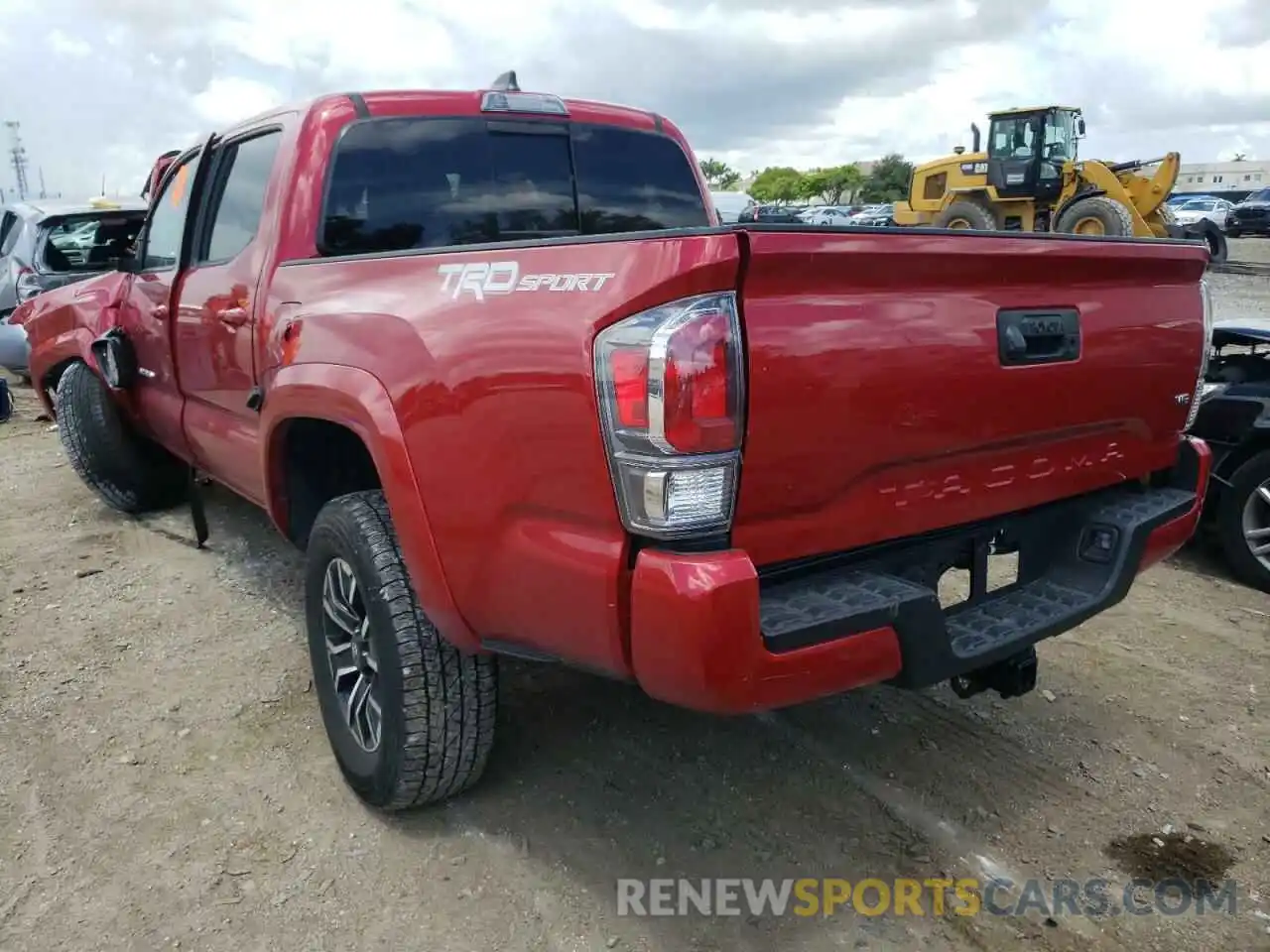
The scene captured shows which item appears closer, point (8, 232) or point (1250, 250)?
point (8, 232)

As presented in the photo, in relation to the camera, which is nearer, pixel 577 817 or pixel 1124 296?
pixel 1124 296

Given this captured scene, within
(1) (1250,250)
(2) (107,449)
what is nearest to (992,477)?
(2) (107,449)

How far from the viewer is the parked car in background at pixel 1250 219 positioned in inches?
1146

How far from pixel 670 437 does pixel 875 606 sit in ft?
1.95

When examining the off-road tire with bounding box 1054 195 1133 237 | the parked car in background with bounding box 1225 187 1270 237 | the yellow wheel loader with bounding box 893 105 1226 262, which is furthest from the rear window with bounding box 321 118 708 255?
the parked car in background with bounding box 1225 187 1270 237

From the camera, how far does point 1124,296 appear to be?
2561mm

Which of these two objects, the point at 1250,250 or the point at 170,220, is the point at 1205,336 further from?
the point at 1250,250

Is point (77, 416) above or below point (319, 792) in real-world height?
above

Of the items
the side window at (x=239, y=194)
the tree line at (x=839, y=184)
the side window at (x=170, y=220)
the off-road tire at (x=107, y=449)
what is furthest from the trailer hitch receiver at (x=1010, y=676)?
the tree line at (x=839, y=184)

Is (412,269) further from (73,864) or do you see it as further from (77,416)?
(77,416)

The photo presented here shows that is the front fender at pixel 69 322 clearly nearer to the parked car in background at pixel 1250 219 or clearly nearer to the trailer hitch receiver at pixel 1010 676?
the trailer hitch receiver at pixel 1010 676

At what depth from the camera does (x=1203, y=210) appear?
115 feet

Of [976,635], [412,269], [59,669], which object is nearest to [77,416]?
[59,669]

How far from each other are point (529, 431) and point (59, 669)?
2665 millimetres
